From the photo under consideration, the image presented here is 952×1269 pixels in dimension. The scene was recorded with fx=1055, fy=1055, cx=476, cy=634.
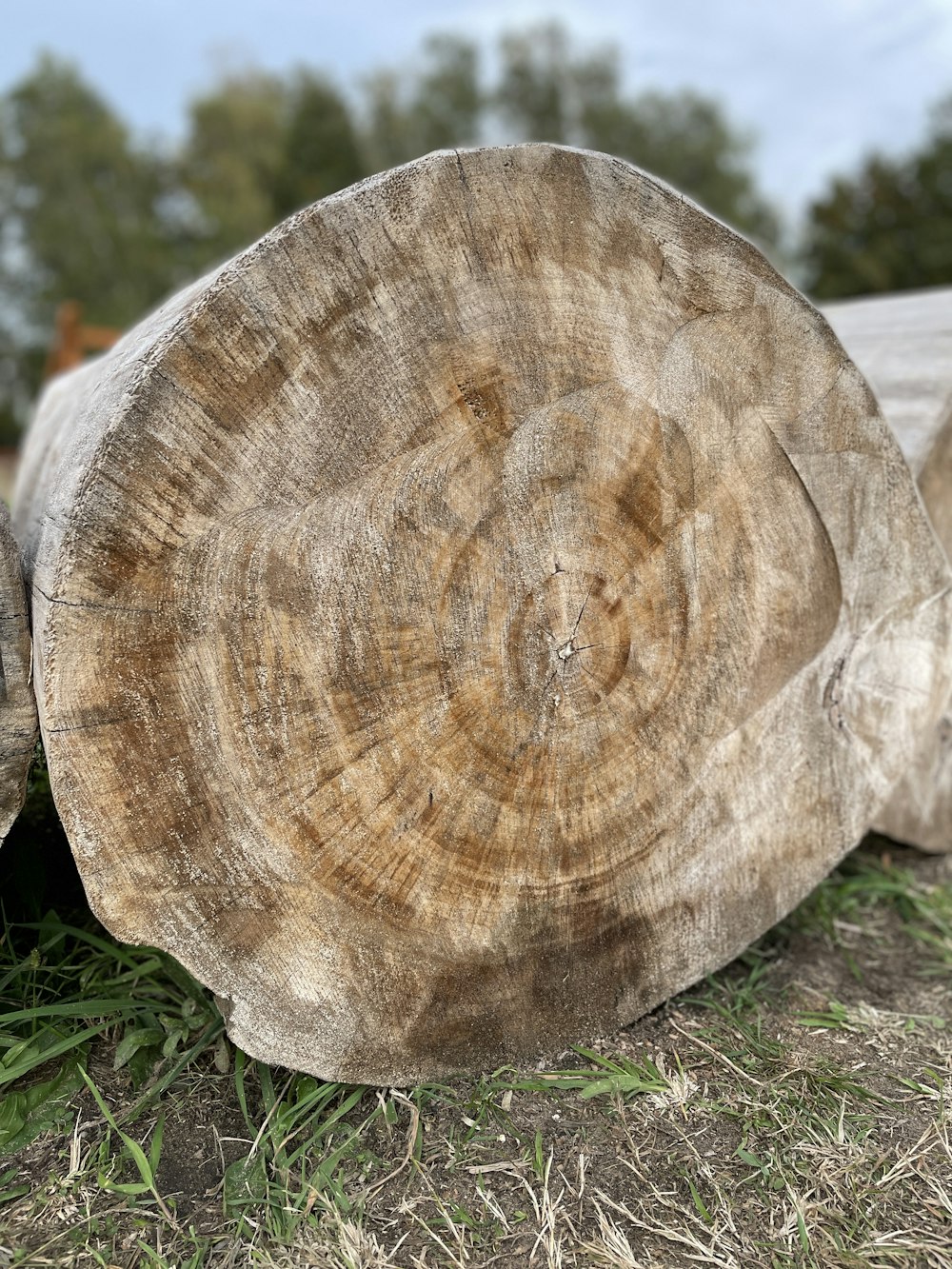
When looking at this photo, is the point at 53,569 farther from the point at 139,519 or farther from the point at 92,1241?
the point at 92,1241

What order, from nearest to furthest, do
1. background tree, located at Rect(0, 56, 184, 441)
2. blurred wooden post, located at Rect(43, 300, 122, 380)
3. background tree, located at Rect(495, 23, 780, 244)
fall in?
blurred wooden post, located at Rect(43, 300, 122, 380) < background tree, located at Rect(0, 56, 184, 441) < background tree, located at Rect(495, 23, 780, 244)

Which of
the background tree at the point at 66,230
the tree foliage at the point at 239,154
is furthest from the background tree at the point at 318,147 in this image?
the background tree at the point at 66,230

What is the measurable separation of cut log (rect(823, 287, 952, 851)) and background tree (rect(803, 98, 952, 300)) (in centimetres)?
1647

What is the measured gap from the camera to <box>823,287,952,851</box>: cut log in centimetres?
251

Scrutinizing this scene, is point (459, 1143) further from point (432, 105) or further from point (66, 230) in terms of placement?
point (432, 105)

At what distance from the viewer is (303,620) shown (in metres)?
1.50

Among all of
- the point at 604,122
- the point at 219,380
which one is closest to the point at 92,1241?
the point at 219,380

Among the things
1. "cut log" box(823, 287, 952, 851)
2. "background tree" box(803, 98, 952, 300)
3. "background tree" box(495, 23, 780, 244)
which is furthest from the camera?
"background tree" box(495, 23, 780, 244)

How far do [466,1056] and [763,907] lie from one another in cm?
65

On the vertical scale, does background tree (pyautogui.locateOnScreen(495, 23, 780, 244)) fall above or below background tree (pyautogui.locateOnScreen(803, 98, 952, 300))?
above

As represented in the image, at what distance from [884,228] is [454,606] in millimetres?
19802

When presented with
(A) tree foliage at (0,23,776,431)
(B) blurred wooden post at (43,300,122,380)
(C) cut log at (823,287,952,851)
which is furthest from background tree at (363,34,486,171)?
(C) cut log at (823,287,952,851)

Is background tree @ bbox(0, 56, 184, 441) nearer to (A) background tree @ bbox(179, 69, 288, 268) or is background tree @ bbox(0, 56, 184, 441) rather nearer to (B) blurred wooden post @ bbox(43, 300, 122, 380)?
(A) background tree @ bbox(179, 69, 288, 268)

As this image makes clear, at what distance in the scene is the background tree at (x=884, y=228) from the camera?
17.9 meters
